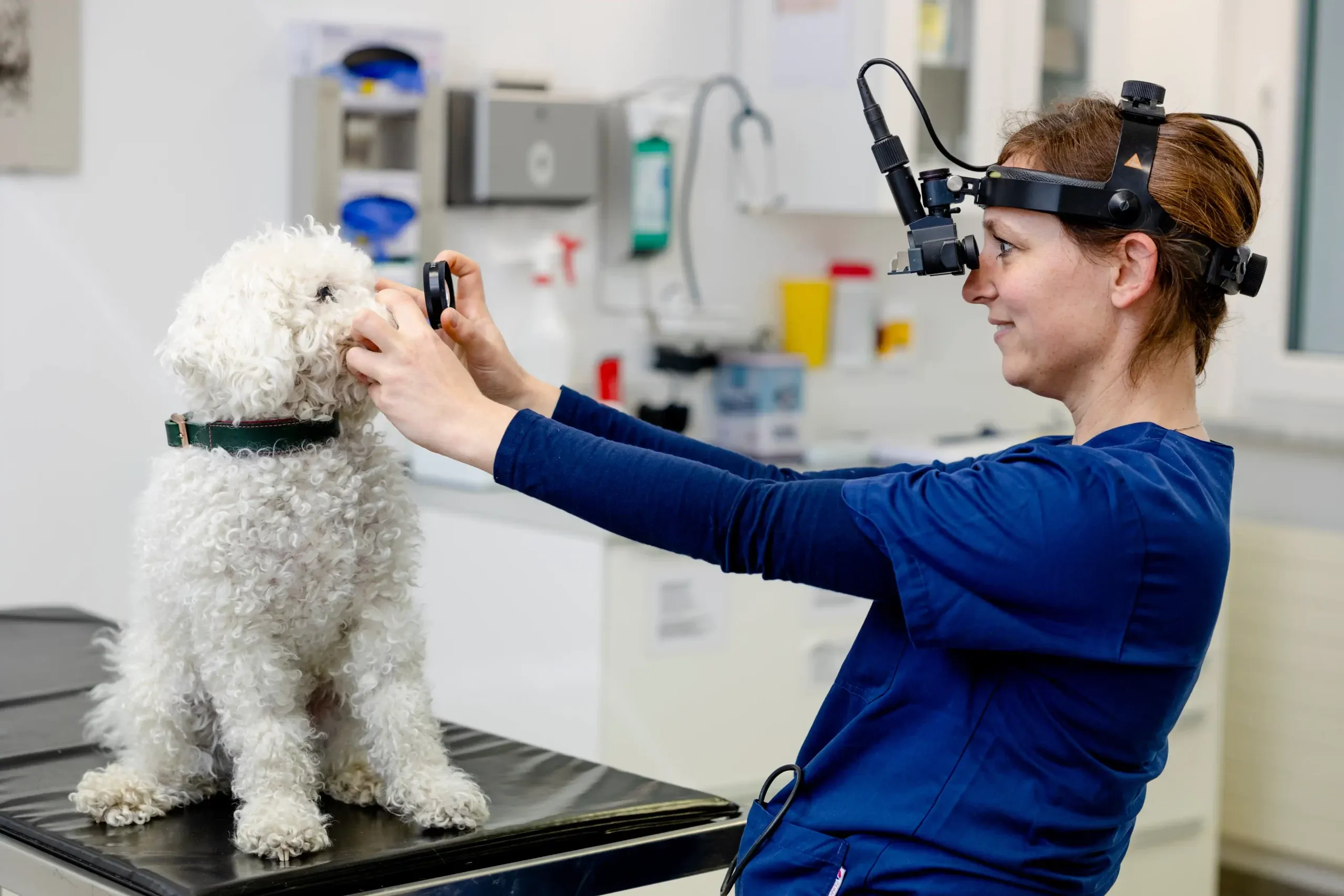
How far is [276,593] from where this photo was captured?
4.17ft

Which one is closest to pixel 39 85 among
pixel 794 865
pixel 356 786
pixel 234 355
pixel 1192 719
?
pixel 234 355

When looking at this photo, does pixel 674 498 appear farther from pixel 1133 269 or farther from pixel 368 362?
pixel 1133 269

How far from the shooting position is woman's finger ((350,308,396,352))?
3.97 feet

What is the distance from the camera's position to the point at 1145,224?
117 cm

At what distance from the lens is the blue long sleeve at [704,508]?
43.8 inches

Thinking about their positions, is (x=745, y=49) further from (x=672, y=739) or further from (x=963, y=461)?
(x=963, y=461)

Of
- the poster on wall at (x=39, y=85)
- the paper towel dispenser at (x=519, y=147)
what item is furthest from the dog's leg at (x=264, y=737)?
the paper towel dispenser at (x=519, y=147)

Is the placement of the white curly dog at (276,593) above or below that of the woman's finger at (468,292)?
below

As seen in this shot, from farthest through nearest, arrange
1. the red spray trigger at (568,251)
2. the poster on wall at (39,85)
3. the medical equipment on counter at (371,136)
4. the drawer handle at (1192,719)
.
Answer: the drawer handle at (1192,719) < the red spray trigger at (568,251) < the medical equipment on counter at (371,136) < the poster on wall at (39,85)

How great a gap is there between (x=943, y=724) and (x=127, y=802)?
73 cm

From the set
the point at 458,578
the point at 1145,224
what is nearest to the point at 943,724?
the point at 1145,224

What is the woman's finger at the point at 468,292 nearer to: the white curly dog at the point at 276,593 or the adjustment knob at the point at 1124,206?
the white curly dog at the point at 276,593

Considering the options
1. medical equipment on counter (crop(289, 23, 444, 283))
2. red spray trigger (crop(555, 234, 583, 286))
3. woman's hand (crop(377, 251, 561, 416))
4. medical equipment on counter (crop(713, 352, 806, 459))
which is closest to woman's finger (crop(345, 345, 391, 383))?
woman's hand (crop(377, 251, 561, 416))

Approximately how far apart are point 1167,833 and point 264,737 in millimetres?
2338
